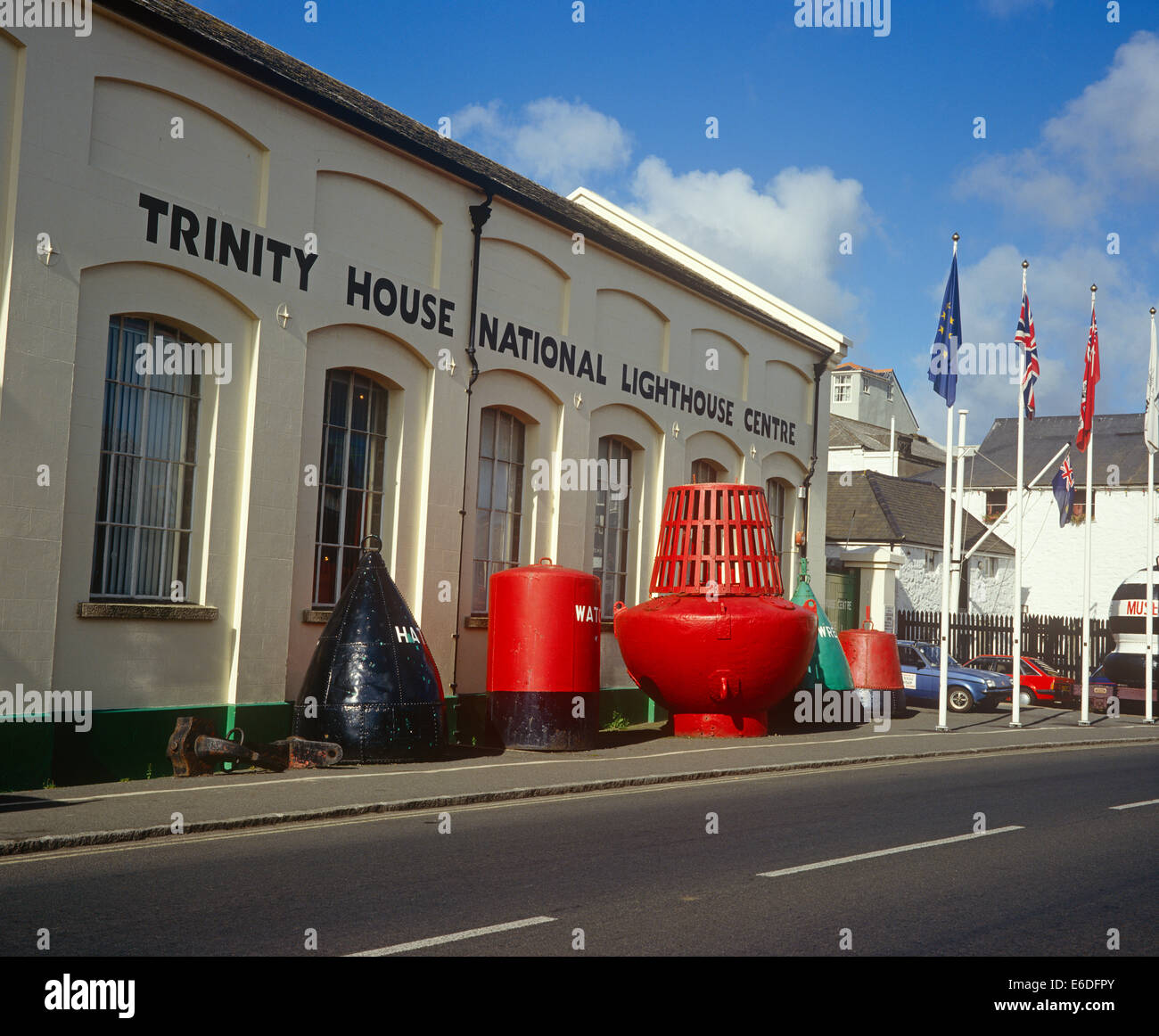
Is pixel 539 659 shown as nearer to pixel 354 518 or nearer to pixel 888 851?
pixel 354 518

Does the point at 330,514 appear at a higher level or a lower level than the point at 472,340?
lower

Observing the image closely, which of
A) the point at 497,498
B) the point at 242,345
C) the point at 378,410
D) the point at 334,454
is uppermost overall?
the point at 242,345

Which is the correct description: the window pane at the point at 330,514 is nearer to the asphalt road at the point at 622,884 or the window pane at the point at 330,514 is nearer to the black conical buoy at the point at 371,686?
the black conical buoy at the point at 371,686

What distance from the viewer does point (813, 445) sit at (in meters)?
24.6

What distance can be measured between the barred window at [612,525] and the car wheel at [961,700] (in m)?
9.81

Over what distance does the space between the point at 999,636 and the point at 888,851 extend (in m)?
27.3

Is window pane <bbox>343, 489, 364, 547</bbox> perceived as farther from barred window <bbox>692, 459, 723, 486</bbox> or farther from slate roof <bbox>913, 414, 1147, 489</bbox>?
slate roof <bbox>913, 414, 1147, 489</bbox>

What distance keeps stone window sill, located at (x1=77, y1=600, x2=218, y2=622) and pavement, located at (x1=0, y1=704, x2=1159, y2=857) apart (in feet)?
5.20

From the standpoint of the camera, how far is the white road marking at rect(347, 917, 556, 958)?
581 cm

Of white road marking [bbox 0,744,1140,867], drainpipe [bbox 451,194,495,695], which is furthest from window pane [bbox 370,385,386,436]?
white road marking [bbox 0,744,1140,867]

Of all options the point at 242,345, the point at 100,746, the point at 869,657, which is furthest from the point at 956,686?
the point at 100,746

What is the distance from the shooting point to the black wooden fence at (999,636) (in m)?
32.5

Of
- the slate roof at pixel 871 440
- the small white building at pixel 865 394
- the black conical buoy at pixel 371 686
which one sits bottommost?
the black conical buoy at pixel 371 686

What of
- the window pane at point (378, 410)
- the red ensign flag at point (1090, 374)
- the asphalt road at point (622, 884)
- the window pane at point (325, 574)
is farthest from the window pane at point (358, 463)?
the red ensign flag at point (1090, 374)
